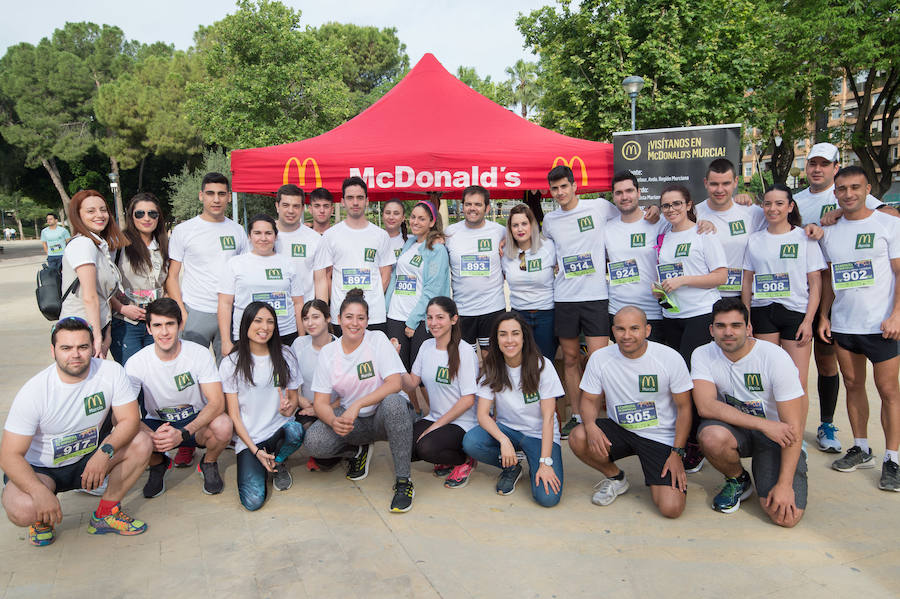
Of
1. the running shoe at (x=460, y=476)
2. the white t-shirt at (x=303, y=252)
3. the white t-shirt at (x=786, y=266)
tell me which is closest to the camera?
the running shoe at (x=460, y=476)

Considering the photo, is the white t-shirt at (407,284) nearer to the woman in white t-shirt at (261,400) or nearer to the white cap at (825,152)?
the woman in white t-shirt at (261,400)

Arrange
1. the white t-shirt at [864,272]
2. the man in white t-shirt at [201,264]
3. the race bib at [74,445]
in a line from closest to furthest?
1. the race bib at [74,445]
2. the white t-shirt at [864,272]
3. the man in white t-shirt at [201,264]

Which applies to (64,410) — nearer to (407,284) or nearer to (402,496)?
(402,496)

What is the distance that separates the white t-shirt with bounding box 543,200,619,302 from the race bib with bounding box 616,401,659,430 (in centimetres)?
108

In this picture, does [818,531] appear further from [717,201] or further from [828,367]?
[717,201]

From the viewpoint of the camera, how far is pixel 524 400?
137 inches

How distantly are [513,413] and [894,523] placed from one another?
1.96 m

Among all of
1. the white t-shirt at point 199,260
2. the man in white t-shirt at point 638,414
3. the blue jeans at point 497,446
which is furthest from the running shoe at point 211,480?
the man in white t-shirt at point 638,414

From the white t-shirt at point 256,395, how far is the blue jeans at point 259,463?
5 centimetres

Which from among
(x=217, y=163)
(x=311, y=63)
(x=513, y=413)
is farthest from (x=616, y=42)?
(x=217, y=163)

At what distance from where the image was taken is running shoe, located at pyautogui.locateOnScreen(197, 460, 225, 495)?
3537 millimetres

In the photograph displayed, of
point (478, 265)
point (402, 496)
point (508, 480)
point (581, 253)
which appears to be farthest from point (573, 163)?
point (402, 496)

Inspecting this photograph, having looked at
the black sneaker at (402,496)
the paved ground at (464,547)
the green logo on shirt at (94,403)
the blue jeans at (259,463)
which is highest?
the green logo on shirt at (94,403)

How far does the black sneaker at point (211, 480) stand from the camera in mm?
3537
